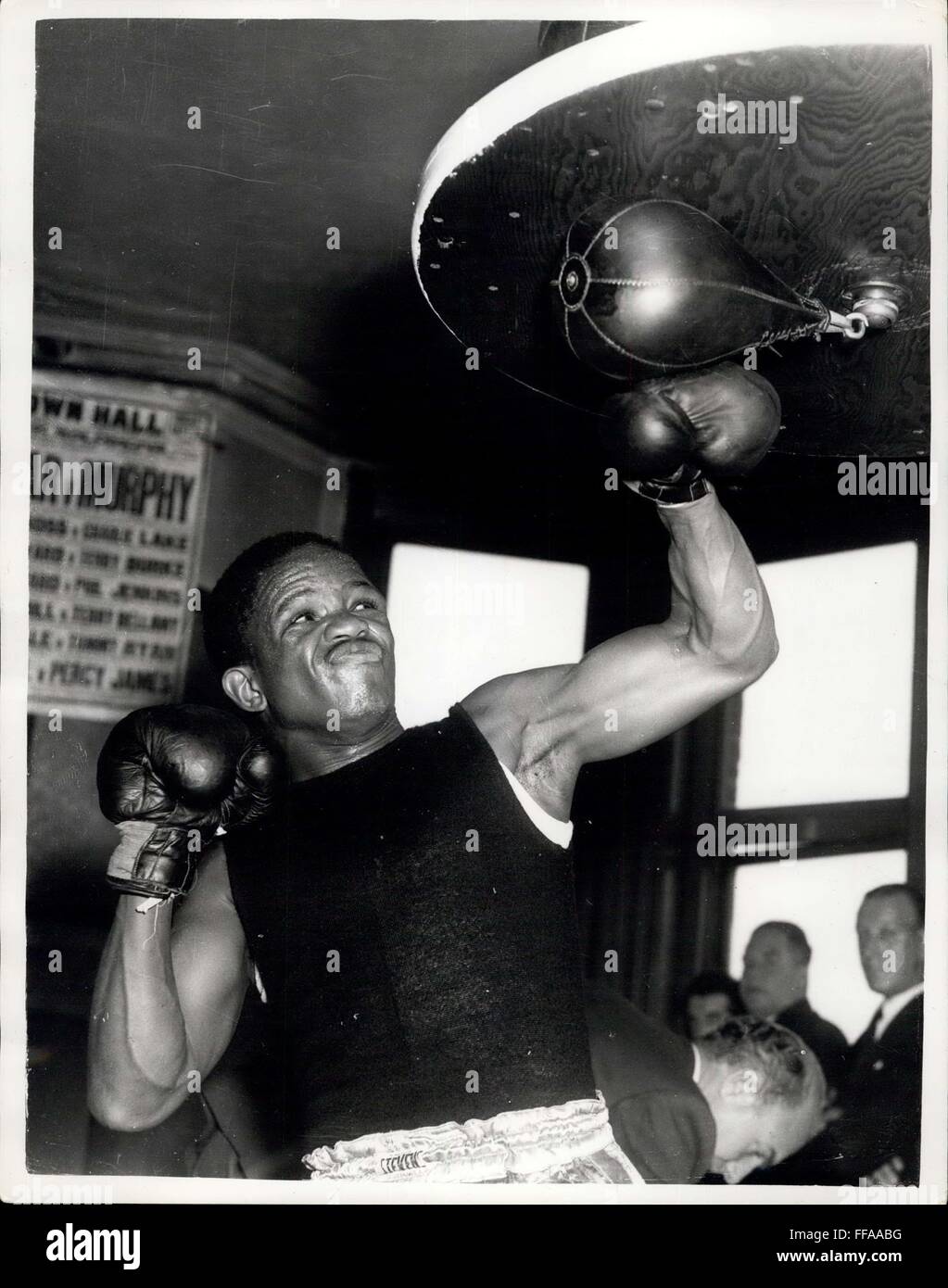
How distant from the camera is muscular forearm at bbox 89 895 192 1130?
2154 millimetres

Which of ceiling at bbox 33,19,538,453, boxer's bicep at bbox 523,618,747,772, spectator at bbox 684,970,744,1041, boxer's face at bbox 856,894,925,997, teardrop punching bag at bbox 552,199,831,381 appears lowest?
spectator at bbox 684,970,744,1041

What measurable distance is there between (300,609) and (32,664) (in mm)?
531

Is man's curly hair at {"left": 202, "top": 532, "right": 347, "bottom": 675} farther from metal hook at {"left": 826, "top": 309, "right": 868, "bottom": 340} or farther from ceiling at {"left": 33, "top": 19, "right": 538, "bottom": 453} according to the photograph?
metal hook at {"left": 826, "top": 309, "right": 868, "bottom": 340}

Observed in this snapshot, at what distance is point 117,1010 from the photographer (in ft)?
7.10

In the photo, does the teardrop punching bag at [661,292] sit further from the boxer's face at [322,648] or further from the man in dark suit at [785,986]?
the man in dark suit at [785,986]

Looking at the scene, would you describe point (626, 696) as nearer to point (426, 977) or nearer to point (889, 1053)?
point (426, 977)

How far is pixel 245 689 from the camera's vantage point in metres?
2.37

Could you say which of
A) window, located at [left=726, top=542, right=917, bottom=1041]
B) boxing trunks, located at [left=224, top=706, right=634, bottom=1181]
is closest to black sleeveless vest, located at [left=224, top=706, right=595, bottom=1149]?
boxing trunks, located at [left=224, top=706, right=634, bottom=1181]

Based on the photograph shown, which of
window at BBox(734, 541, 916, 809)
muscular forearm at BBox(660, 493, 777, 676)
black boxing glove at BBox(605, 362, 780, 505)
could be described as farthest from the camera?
window at BBox(734, 541, 916, 809)

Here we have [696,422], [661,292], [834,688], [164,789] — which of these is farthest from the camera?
[834,688]

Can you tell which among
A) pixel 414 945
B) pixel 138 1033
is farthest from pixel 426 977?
pixel 138 1033

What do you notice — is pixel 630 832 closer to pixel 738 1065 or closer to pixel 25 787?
pixel 738 1065

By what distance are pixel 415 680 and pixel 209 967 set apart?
0.66m
